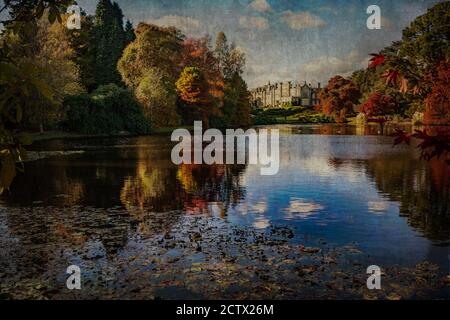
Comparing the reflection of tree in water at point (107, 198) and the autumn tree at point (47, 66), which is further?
the autumn tree at point (47, 66)

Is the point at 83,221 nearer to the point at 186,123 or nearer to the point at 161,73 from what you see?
the point at 161,73

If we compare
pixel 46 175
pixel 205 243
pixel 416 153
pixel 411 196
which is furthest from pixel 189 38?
pixel 205 243

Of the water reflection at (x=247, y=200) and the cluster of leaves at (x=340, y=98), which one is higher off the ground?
the cluster of leaves at (x=340, y=98)

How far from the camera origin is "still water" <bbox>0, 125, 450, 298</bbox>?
6863mm

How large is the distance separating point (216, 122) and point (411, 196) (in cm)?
4791

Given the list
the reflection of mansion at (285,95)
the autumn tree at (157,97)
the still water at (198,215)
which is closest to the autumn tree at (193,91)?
the autumn tree at (157,97)

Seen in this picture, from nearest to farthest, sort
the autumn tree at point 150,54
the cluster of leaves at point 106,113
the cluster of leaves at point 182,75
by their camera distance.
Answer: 1. the cluster of leaves at point 106,113
2. the cluster of leaves at point 182,75
3. the autumn tree at point 150,54

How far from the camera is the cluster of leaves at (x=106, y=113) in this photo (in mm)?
39688

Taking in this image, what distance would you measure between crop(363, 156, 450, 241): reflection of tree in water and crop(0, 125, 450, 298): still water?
32 mm

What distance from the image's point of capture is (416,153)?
24.6 m

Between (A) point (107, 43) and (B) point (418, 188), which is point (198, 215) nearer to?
(B) point (418, 188)

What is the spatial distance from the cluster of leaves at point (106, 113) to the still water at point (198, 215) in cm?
2166

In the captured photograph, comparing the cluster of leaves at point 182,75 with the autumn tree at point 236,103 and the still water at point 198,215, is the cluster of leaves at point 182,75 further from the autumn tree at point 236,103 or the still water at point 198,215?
the still water at point 198,215

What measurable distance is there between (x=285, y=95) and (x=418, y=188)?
426ft
